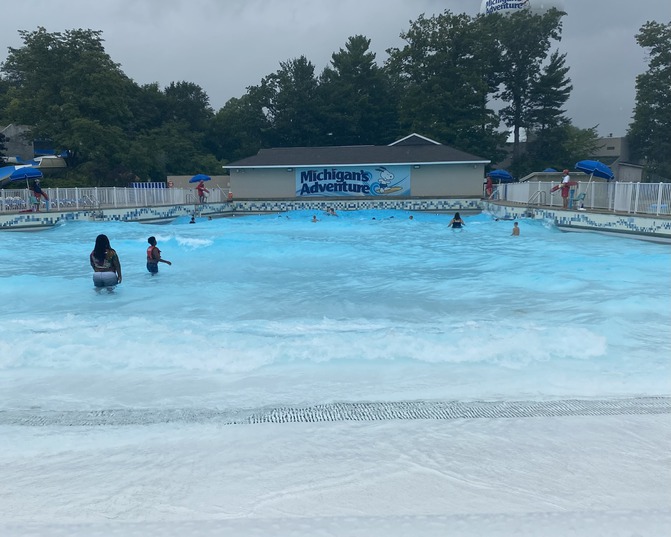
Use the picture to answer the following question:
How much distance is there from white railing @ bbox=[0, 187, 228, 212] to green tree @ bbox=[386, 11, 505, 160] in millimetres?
24817

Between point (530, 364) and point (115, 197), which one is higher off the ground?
point (115, 197)

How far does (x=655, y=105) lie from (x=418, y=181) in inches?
1088

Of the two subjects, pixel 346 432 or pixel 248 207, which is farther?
pixel 248 207

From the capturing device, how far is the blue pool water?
5.85 m

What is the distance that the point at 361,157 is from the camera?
116 ft

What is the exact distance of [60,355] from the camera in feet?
23.6

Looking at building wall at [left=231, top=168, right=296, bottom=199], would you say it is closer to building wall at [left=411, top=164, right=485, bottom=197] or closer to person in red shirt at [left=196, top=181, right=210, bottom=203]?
person in red shirt at [left=196, top=181, right=210, bottom=203]

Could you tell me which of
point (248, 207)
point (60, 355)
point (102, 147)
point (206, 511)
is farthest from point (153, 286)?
point (102, 147)

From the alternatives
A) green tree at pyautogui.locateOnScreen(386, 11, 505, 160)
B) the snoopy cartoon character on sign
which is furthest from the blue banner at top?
green tree at pyautogui.locateOnScreen(386, 11, 505, 160)

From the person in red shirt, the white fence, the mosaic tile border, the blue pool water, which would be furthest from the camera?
the person in red shirt

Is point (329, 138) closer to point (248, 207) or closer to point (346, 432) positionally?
point (248, 207)

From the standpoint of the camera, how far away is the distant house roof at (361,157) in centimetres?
3409

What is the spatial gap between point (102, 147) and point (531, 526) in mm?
37289

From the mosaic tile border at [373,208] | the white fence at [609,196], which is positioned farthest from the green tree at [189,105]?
the white fence at [609,196]
